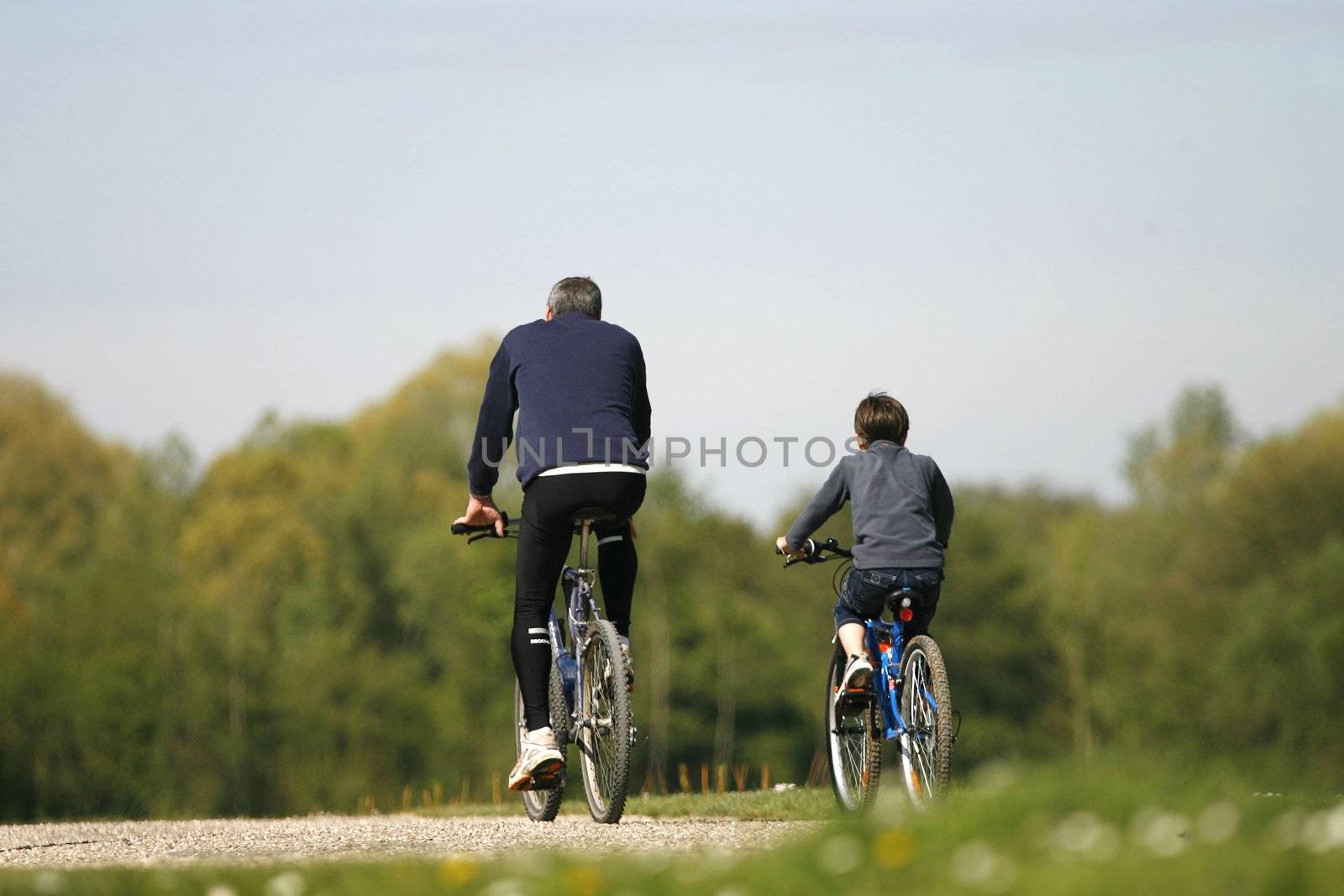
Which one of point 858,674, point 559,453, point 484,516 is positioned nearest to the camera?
point 858,674

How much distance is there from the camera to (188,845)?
7.07 m

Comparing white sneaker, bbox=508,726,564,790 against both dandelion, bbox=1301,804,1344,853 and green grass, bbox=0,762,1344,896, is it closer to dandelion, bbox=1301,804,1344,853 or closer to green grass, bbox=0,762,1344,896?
green grass, bbox=0,762,1344,896

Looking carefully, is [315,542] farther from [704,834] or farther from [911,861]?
[911,861]

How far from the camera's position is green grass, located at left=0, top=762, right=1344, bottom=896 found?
3684mm

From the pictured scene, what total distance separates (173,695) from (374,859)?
3619 cm

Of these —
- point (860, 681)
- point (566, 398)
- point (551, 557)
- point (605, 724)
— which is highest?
point (566, 398)

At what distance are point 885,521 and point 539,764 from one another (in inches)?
73.9

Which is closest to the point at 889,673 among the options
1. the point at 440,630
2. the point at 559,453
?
the point at 559,453

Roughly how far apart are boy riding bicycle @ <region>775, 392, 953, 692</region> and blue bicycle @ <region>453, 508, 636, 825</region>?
1.00m

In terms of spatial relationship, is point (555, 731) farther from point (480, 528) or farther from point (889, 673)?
point (889, 673)

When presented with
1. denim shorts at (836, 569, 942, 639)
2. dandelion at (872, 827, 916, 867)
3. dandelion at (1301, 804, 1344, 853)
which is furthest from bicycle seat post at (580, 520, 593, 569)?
dandelion at (1301, 804, 1344, 853)

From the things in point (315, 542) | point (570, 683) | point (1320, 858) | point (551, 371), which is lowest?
point (1320, 858)

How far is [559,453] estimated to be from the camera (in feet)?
25.3

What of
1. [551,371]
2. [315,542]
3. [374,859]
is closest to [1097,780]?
[374,859]
